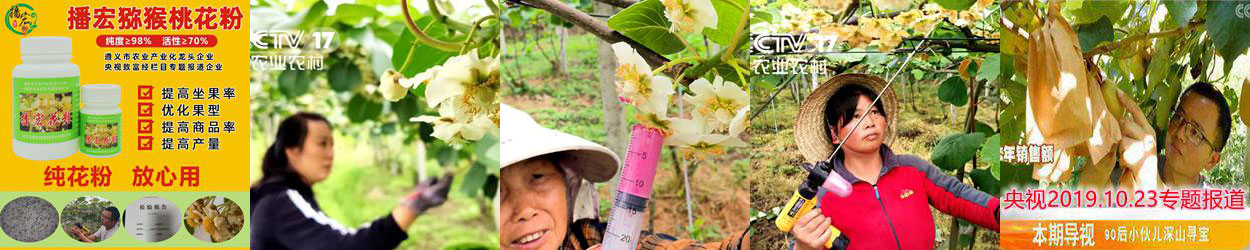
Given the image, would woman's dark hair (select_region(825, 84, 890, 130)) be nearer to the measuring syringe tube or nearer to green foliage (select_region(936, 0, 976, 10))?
green foliage (select_region(936, 0, 976, 10))

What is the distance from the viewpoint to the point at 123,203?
2.71m

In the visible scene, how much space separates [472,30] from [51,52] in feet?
3.64

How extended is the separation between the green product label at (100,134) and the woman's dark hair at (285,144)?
1.25 feet

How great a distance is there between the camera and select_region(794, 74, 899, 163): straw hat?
8.55ft

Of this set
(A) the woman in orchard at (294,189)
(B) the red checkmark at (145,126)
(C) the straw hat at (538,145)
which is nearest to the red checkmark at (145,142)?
(B) the red checkmark at (145,126)

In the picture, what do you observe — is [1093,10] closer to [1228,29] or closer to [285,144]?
[1228,29]

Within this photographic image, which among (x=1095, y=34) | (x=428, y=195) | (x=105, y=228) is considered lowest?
(x=105, y=228)

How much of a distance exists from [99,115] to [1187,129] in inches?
110

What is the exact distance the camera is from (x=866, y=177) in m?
2.64

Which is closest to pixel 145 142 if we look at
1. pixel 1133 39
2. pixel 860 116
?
pixel 860 116

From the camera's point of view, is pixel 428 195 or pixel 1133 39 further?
pixel 428 195

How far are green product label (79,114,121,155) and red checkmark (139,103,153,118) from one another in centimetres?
6

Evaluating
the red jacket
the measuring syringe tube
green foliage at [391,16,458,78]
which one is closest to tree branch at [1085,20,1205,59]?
the red jacket

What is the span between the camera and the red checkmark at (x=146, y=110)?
2.66 m
